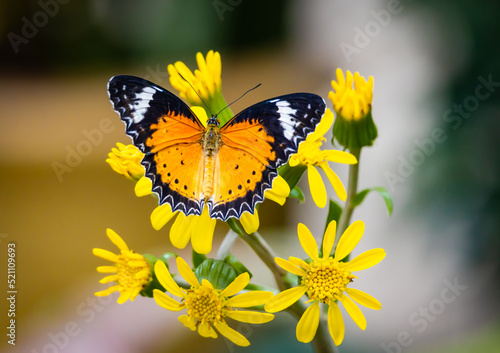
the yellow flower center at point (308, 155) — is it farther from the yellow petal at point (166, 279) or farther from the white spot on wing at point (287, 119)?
the yellow petal at point (166, 279)

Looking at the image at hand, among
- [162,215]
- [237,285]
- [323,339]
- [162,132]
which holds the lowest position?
[323,339]

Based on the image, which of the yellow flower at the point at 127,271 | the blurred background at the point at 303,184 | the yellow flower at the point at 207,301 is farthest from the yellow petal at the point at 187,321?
the blurred background at the point at 303,184

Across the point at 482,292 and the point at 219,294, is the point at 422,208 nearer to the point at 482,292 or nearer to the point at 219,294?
the point at 482,292

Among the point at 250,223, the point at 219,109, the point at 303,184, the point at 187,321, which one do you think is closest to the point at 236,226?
the point at 250,223

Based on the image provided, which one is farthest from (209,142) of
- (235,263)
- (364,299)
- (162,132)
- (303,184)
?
(303,184)

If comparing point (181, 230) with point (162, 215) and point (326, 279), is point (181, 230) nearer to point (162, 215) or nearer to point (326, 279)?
point (162, 215)

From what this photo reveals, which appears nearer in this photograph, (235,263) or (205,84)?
(235,263)

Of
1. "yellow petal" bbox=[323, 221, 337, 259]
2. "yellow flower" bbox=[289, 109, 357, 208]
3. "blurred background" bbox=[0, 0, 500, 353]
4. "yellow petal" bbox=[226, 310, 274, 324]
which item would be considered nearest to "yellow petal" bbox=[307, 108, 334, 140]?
"yellow flower" bbox=[289, 109, 357, 208]

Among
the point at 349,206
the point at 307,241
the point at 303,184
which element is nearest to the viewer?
the point at 307,241

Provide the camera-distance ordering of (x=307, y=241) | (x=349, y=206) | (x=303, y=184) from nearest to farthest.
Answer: (x=307, y=241), (x=349, y=206), (x=303, y=184)

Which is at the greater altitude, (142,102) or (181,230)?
(142,102)
